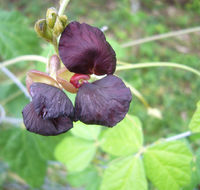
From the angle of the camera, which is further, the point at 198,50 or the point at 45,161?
the point at 198,50

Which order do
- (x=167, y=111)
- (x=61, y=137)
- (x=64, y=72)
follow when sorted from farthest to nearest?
(x=167, y=111), (x=61, y=137), (x=64, y=72)

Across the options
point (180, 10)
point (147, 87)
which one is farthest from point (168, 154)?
point (180, 10)

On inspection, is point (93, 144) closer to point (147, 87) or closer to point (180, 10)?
point (147, 87)

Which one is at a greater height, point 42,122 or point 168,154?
point 42,122

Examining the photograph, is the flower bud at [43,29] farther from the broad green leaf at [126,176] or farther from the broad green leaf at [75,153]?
the broad green leaf at [75,153]

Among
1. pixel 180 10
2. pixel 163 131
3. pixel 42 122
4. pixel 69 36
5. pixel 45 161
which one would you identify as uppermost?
pixel 69 36

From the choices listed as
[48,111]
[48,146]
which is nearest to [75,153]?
[48,146]

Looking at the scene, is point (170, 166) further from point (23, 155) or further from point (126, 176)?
point (23, 155)
